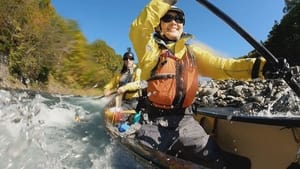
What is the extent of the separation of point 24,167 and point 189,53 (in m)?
2.00

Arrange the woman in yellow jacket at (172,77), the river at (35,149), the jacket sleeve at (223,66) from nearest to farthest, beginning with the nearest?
the jacket sleeve at (223,66)
the woman in yellow jacket at (172,77)
the river at (35,149)

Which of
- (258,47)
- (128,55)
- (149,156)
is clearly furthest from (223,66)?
(128,55)

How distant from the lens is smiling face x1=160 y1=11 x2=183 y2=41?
12.5 feet

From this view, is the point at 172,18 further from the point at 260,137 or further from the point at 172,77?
the point at 260,137

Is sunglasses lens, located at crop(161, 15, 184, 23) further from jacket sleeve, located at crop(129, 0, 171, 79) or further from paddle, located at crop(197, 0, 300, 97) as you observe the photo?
paddle, located at crop(197, 0, 300, 97)

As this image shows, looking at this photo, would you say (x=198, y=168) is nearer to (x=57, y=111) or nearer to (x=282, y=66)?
(x=282, y=66)

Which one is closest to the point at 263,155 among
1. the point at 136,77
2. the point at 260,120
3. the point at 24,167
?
the point at 260,120

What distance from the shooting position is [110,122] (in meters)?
7.94

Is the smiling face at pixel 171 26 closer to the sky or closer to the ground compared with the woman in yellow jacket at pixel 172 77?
closer to the sky

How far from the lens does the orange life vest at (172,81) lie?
12.3 ft

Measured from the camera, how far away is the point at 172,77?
3.74 metres

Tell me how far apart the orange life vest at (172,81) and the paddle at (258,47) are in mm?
969

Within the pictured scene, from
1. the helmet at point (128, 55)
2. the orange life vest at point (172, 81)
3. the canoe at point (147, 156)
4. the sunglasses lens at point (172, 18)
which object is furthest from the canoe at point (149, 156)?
the helmet at point (128, 55)

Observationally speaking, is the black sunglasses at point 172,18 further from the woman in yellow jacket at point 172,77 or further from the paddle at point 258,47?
the paddle at point 258,47
